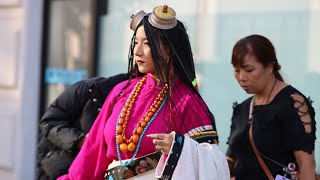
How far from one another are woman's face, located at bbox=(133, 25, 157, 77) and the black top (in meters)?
0.83

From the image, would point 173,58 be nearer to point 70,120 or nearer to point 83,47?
point 70,120

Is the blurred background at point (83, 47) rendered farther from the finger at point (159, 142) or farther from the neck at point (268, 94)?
the finger at point (159, 142)

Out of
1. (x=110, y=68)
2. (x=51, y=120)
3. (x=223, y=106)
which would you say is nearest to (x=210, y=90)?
(x=223, y=106)

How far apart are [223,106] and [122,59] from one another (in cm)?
111

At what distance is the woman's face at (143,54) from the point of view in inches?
109

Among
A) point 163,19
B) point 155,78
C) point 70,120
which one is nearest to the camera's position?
point 163,19

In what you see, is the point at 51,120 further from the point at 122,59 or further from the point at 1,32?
the point at 1,32

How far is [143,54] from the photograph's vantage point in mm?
2789

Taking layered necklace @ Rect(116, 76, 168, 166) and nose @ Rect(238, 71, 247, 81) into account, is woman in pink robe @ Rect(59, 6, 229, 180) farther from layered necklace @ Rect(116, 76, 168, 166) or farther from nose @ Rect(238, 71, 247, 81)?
nose @ Rect(238, 71, 247, 81)

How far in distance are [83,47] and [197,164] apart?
11.2ft

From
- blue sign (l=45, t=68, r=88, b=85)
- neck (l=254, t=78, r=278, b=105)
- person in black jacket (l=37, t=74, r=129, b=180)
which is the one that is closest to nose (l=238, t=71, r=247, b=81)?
neck (l=254, t=78, r=278, b=105)

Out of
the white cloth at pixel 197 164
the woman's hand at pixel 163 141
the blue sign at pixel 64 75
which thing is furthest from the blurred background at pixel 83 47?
the woman's hand at pixel 163 141

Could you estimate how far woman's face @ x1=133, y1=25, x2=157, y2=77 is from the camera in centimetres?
278

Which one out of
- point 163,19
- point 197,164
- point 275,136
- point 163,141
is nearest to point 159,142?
point 163,141
